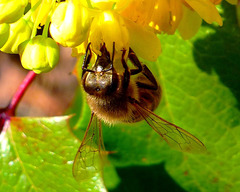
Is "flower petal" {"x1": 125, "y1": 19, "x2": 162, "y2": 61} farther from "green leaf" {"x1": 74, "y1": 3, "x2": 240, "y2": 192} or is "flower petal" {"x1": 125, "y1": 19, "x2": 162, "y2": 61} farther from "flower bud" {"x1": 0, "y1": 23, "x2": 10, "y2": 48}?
"green leaf" {"x1": 74, "y1": 3, "x2": 240, "y2": 192}

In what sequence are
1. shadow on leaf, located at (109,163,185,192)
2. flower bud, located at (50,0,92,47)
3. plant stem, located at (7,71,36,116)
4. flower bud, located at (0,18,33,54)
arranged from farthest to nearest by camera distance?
shadow on leaf, located at (109,163,185,192) < plant stem, located at (7,71,36,116) < flower bud, located at (0,18,33,54) < flower bud, located at (50,0,92,47)

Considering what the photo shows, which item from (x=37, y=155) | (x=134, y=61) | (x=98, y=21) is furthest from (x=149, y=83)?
(x=37, y=155)

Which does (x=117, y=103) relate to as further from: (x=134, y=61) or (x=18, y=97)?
(x=18, y=97)

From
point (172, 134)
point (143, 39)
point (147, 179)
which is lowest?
point (147, 179)

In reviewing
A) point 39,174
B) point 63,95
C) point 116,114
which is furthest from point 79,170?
point 63,95

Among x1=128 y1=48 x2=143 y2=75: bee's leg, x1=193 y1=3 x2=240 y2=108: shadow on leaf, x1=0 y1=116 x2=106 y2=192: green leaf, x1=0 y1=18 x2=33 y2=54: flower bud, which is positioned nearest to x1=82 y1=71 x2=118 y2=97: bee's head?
x1=128 y1=48 x2=143 y2=75: bee's leg

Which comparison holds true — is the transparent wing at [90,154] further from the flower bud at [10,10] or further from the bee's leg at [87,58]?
the flower bud at [10,10]
